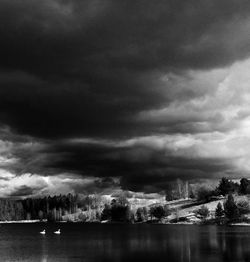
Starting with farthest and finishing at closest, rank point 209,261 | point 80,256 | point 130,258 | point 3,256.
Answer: point 3,256 → point 80,256 → point 130,258 → point 209,261

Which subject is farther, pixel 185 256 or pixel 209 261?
pixel 185 256

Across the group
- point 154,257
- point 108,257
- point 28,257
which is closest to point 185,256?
point 154,257

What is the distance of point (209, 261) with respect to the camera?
127m

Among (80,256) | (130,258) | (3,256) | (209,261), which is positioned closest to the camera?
(209,261)

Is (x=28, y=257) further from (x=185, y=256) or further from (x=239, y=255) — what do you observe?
(x=239, y=255)

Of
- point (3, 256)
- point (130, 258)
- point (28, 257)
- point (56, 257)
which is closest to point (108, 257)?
point (130, 258)

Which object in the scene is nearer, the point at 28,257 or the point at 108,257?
the point at 108,257

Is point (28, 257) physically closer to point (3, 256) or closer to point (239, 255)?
point (3, 256)

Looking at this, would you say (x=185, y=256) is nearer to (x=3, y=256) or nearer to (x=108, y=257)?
(x=108, y=257)

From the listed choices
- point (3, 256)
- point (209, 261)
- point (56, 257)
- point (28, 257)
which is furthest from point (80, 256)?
point (209, 261)

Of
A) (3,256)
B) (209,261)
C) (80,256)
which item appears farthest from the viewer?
(3,256)

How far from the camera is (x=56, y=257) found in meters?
149

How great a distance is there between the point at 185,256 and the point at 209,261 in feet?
50.3

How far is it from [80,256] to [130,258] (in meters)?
19.8
